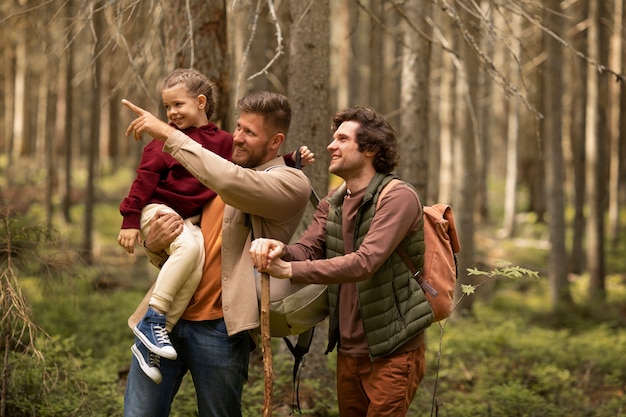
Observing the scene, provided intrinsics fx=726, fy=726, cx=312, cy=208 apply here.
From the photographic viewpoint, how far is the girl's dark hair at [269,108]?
3.43 metres

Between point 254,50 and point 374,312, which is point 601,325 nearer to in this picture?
point 254,50

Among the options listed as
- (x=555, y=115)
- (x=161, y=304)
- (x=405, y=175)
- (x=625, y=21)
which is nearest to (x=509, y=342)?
(x=405, y=175)

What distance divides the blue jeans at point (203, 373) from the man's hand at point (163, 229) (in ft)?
1.31

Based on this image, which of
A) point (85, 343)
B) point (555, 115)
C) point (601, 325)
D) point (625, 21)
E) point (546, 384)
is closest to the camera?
point (546, 384)

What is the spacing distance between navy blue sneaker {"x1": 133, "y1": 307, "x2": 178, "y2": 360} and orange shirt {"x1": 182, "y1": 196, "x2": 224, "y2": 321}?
6.1 inches

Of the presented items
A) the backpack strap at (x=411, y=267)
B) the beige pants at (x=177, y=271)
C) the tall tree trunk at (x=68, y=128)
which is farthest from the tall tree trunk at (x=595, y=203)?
the beige pants at (x=177, y=271)

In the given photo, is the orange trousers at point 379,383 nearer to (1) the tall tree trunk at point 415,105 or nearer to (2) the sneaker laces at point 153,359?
(2) the sneaker laces at point 153,359

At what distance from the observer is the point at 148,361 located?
338 centimetres

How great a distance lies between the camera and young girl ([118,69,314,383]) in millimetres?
3336

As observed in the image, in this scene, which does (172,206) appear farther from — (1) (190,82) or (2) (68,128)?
(2) (68,128)

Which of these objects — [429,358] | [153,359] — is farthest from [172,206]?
[429,358]

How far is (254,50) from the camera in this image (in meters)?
8.96

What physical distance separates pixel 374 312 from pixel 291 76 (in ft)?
9.86

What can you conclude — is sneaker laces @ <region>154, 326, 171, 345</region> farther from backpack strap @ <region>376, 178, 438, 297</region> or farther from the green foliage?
the green foliage
